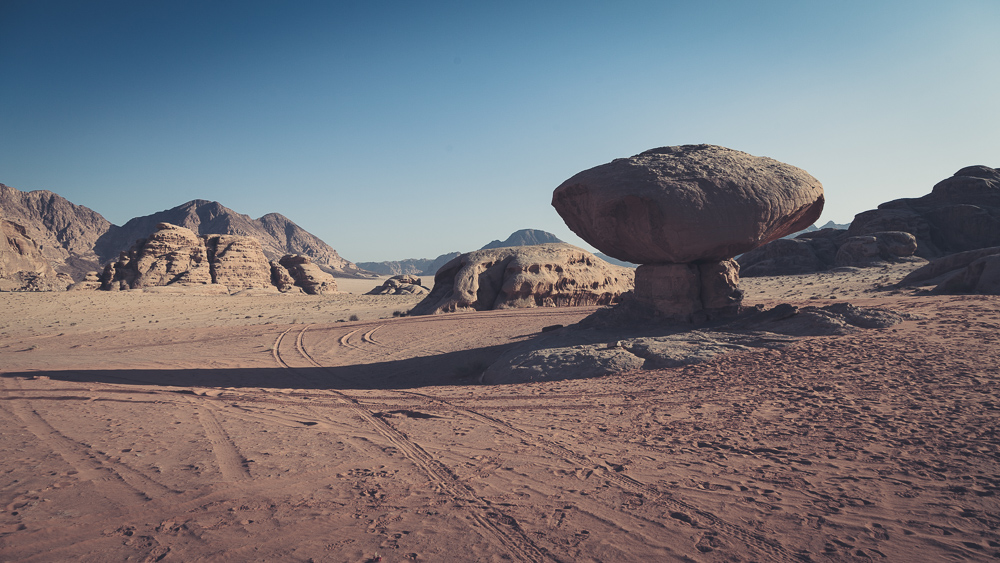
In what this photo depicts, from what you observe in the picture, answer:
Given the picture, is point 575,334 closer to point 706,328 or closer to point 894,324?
point 706,328

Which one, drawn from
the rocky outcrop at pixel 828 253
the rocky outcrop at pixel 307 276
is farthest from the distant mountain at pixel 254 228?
the rocky outcrop at pixel 828 253

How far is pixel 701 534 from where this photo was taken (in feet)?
9.78

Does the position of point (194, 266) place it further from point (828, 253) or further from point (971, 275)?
point (828, 253)

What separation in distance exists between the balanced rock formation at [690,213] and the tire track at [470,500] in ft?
20.1

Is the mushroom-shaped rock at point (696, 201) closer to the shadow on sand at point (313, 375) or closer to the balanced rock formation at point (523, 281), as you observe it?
the shadow on sand at point (313, 375)

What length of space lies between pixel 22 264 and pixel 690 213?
5263cm

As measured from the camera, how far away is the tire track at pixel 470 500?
9.54ft

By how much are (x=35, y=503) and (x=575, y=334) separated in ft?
26.8

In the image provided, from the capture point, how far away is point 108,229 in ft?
352

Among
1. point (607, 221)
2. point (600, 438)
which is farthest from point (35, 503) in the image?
point (607, 221)

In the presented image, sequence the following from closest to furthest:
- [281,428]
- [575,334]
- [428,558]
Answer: [428,558] < [281,428] < [575,334]

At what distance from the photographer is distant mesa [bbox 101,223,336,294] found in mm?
33688

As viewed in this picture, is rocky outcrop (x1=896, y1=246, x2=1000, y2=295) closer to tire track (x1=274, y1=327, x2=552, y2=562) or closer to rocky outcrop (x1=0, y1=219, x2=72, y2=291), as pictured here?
tire track (x1=274, y1=327, x2=552, y2=562)

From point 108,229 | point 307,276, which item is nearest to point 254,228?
point 108,229
